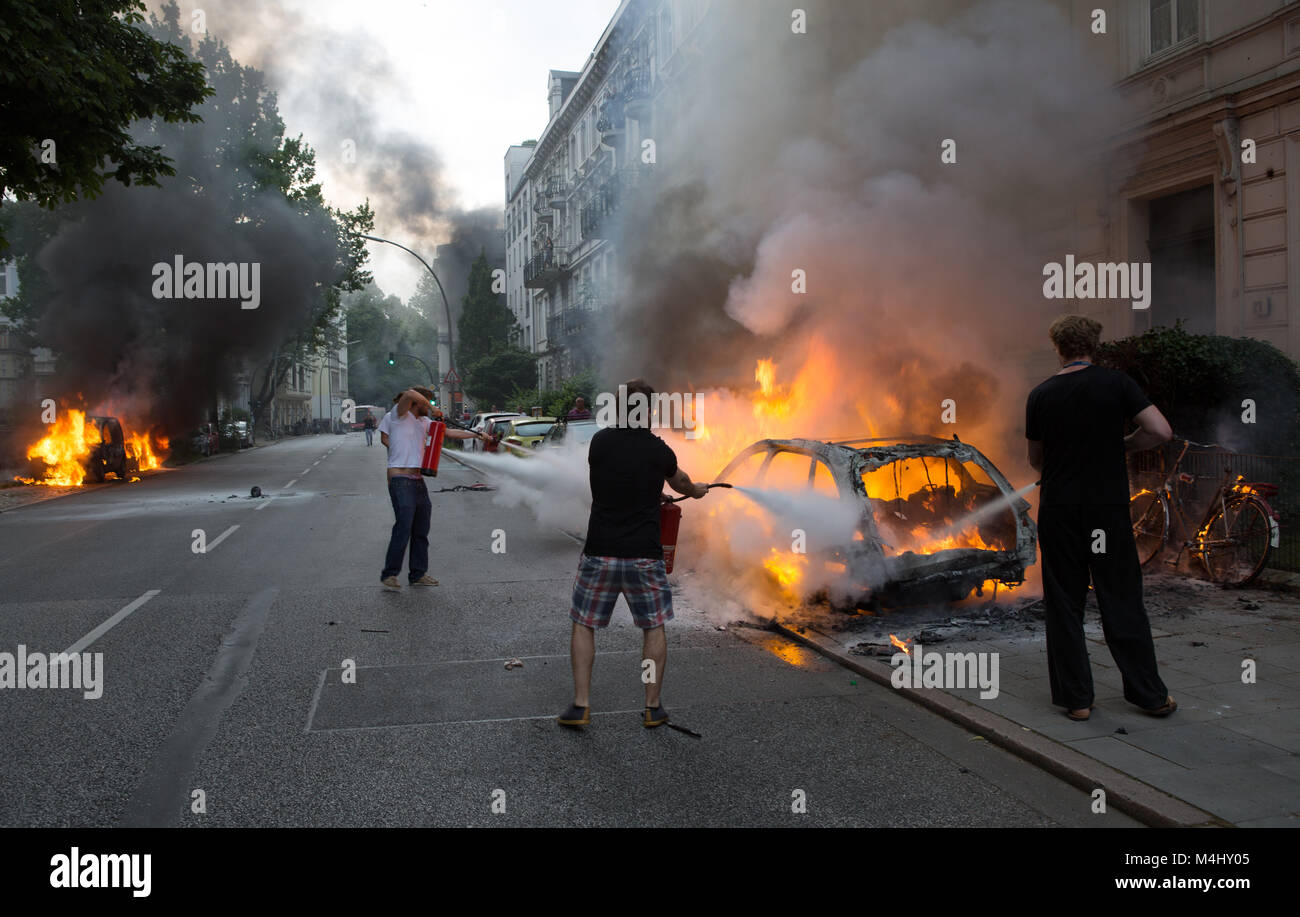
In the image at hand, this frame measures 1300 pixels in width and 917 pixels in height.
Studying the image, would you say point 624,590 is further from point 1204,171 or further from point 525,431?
point 525,431

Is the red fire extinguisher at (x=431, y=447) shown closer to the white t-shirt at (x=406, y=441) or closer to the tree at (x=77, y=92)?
the white t-shirt at (x=406, y=441)

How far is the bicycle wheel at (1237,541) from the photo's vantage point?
6766mm

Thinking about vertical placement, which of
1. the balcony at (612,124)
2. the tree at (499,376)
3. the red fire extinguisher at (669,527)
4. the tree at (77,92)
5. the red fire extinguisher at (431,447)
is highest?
the balcony at (612,124)

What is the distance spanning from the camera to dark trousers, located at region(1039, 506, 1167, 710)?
4.32 m

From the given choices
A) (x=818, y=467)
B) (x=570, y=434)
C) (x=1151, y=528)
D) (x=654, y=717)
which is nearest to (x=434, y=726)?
(x=654, y=717)

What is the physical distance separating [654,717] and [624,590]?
0.63 m

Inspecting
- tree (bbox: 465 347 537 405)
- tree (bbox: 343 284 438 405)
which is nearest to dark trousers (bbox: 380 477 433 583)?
tree (bbox: 465 347 537 405)

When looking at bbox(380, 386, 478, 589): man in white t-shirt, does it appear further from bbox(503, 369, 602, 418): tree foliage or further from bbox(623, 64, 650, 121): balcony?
bbox(623, 64, 650, 121): balcony

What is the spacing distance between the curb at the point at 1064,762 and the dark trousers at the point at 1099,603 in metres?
0.39

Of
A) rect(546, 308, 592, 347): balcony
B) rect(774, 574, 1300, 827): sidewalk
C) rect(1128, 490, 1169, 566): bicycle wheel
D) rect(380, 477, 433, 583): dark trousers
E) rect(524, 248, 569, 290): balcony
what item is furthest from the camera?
rect(524, 248, 569, 290): balcony

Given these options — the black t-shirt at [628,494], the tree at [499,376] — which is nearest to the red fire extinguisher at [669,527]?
the black t-shirt at [628,494]

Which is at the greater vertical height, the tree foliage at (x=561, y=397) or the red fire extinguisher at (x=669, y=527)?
the tree foliage at (x=561, y=397)

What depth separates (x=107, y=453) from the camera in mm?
20891

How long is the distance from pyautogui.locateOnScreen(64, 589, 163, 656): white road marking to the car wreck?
16.2 ft
